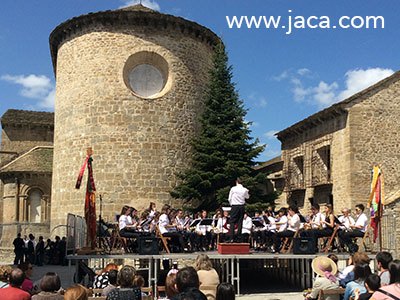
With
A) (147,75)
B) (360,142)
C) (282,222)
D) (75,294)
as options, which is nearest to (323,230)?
(282,222)

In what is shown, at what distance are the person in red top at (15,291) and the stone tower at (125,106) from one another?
14.8 m

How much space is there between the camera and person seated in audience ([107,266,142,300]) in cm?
533

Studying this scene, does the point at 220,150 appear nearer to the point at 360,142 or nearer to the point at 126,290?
the point at 360,142

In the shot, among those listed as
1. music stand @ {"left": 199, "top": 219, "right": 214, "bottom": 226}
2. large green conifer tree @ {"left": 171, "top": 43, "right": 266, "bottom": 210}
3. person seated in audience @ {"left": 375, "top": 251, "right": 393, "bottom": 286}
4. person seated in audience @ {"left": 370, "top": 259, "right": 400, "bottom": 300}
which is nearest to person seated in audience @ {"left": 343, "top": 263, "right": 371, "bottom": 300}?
person seated in audience @ {"left": 375, "top": 251, "right": 393, "bottom": 286}

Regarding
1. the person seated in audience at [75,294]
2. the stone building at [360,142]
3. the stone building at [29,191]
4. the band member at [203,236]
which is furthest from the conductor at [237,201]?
the stone building at [29,191]

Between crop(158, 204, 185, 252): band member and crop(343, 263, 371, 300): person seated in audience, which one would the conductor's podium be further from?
crop(343, 263, 371, 300): person seated in audience

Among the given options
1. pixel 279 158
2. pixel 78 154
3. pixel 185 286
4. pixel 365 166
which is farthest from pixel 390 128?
pixel 185 286

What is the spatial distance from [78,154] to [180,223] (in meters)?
8.37

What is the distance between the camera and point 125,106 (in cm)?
2092

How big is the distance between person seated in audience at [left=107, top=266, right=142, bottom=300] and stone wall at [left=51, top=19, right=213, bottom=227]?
14.8m

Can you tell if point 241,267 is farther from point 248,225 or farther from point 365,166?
point 365,166

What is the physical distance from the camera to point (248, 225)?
1407cm

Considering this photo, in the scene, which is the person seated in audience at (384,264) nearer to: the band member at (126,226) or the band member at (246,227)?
the band member at (246,227)

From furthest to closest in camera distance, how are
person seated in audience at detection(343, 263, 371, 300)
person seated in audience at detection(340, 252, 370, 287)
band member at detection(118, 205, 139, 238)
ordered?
band member at detection(118, 205, 139, 238), person seated in audience at detection(340, 252, 370, 287), person seated in audience at detection(343, 263, 371, 300)
